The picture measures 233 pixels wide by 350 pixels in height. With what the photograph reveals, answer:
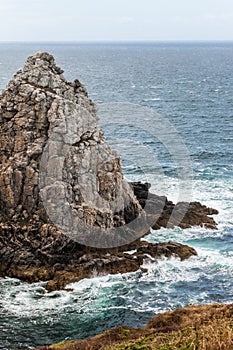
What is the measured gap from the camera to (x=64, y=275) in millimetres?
42719

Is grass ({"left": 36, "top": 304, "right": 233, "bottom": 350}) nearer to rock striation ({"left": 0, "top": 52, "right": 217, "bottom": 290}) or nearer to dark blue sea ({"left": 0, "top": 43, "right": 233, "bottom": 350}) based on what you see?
dark blue sea ({"left": 0, "top": 43, "right": 233, "bottom": 350})

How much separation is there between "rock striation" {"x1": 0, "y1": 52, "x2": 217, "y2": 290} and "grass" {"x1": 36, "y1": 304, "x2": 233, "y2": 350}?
10.6m

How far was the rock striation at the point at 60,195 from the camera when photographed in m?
44.7

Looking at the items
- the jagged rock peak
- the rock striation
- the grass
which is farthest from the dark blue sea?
the jagged rock peak

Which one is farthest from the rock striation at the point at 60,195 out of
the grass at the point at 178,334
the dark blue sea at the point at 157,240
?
the grass at the point at 178,334

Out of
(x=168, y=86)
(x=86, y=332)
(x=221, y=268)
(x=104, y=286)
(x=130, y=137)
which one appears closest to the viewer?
(x=86, y=332)

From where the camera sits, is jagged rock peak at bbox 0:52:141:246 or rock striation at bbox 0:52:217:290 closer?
rock striation at bbox 0:52:217:290

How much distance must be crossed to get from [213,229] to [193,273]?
9379 millimetres

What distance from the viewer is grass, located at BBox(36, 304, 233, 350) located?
19.9 meters

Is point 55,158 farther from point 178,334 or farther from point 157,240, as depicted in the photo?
point 178,334

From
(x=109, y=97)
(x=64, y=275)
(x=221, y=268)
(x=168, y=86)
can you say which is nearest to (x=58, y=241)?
(x=64, y=275)

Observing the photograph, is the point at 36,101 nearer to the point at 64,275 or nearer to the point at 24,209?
the point at 24,209

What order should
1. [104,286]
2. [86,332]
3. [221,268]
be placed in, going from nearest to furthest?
[86,332], [104,286], [221,268]

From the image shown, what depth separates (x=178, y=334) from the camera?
25703 mm
